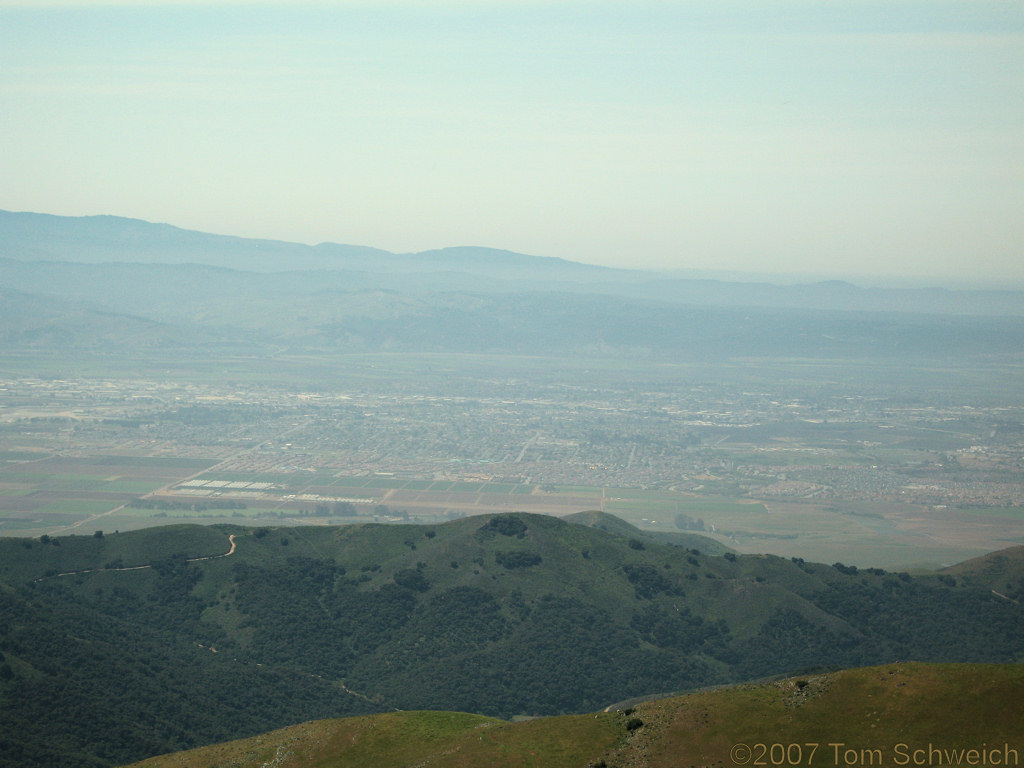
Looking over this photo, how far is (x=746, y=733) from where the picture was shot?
47438mm

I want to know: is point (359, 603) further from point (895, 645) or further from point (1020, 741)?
point (1020, 741)

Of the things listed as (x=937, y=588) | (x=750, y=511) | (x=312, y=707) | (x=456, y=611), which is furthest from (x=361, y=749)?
(x=750, y=511)

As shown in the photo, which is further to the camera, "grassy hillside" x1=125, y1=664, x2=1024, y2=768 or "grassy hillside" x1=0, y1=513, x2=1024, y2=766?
"grassy hillside" x1=0, y1=513, x2=1024, y2=766

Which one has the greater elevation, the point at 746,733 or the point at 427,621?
the point at 746,733

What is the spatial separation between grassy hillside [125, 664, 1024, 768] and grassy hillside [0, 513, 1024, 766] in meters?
21.7

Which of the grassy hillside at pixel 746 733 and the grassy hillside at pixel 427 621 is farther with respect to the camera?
the grassy hillside at pixel 427 621

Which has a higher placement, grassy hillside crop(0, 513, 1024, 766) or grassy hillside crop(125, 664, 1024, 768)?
grassy hillside crop(125, 664, 1024, 768)

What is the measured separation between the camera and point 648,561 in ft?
Result: 378

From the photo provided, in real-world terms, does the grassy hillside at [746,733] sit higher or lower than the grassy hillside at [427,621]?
higher

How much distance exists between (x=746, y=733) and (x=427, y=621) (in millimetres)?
57322

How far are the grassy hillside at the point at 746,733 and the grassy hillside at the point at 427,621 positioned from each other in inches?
855

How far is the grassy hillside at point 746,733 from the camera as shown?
44469 mm

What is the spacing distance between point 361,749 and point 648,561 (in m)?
64.0

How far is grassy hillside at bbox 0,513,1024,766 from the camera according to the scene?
81562 millimetres
